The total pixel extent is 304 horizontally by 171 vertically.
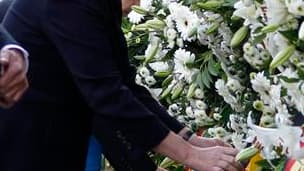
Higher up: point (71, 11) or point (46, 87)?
point (71, 11)

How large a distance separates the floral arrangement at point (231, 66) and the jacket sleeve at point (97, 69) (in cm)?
26

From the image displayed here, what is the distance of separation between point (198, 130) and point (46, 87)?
63 centimetres

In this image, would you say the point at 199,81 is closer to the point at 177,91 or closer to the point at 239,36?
the point at 177,91

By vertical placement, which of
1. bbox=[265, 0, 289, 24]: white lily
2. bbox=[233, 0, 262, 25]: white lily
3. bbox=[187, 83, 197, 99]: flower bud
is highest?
bbox=[265, 0, 289, 24]: white lily

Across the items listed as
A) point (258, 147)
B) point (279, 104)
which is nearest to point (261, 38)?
point (279, 104)

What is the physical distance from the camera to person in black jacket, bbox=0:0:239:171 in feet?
6.61

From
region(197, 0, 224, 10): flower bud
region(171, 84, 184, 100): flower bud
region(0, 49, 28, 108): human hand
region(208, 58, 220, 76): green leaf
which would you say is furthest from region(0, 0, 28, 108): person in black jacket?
region(171, 84, 184, 100): flower bud

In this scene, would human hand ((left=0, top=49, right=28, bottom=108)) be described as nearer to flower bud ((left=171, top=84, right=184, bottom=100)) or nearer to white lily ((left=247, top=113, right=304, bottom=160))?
white lily ((left=247, top=113, right=304, bottom=160))

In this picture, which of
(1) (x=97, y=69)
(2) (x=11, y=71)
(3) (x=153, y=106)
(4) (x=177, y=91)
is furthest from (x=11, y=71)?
(4) (x=177, y=91)

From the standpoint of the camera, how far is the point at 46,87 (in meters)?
2.18

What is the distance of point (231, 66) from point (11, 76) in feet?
2.46

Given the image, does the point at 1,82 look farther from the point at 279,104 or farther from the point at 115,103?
the point at 279,104

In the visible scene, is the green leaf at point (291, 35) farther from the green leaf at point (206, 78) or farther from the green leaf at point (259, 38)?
the green leaf at point (206, 78)

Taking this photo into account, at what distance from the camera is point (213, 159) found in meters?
2.00
